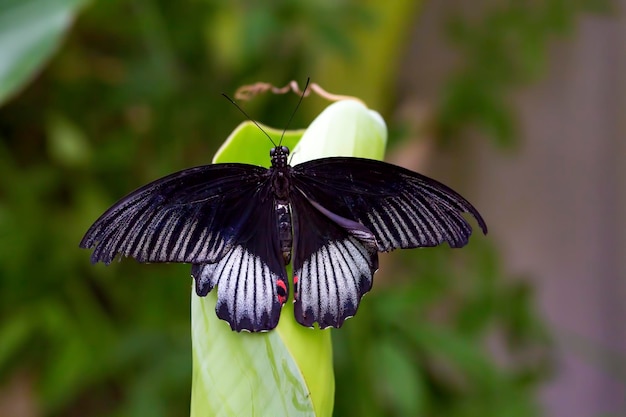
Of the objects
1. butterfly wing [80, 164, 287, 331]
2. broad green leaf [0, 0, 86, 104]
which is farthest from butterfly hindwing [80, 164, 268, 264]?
broad green leaf [0, 0, 86, 104]

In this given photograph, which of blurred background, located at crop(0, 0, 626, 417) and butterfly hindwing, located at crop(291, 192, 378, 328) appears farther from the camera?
blurred background, located at crop(0, 0, 626, 417)

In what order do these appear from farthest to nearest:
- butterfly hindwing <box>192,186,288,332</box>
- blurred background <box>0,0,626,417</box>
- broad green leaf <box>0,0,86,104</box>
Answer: blurred background <box>0,0,626,417</box>
broad green leaf <box>0,0,86,104</box>
butterfly hindwing <box>192,186,288,332</box>

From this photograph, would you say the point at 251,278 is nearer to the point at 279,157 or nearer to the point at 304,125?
the point at 279,157

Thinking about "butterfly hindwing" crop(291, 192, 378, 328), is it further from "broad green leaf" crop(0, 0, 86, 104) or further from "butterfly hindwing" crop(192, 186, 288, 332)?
"broad green leaf" crop(0, 0, 86, 104)

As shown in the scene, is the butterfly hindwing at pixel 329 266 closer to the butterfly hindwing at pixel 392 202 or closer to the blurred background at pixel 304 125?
the butterfly hindwing at pixel 392 202

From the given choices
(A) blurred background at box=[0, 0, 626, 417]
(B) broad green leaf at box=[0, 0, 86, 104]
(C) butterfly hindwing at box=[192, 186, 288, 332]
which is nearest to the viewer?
(C) butterfly hindwing at box=[192, 186, 288, 332]

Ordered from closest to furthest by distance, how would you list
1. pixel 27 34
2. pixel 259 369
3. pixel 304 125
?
pixel 259 369
pixel 27 34
pixel 304 125

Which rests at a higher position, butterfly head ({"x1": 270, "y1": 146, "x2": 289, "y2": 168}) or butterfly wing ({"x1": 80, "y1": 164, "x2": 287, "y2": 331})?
butterfly head ({"x1": 270, "y1": 146, "x2": 289, "y2": 168})

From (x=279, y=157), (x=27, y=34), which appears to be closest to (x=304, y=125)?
(x=27, y=34)
